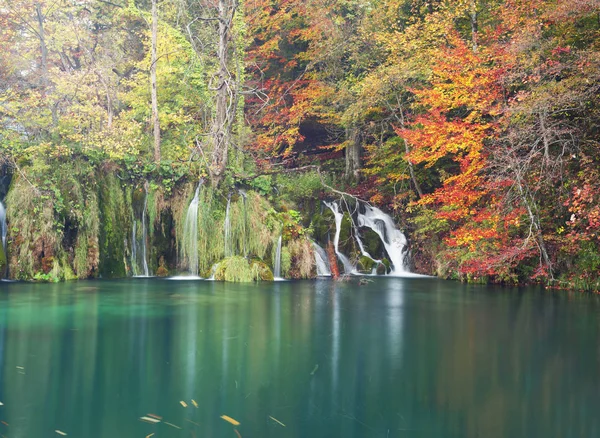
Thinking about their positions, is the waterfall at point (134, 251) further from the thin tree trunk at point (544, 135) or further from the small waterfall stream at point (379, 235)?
the thin tree trunk at point (544, 135)

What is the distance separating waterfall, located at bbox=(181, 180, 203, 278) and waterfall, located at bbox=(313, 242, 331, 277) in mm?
4022

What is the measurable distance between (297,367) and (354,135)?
17004 mm

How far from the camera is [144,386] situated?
231 inches

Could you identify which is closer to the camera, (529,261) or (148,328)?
(148,328)

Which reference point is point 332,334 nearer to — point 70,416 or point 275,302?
point 275,302

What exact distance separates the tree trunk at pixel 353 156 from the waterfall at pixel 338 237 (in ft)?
10.2

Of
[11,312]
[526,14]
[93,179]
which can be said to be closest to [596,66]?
[526,14]

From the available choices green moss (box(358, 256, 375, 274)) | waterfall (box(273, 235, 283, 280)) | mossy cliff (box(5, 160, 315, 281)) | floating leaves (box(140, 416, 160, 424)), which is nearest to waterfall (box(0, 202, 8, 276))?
mossy cliff (box(5, 160, 315, 281))

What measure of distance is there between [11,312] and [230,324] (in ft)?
13.7

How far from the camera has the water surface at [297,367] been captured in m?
4.92

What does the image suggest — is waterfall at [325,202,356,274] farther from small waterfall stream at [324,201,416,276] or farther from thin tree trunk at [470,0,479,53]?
thin tree trunk at [470,0,479,53]

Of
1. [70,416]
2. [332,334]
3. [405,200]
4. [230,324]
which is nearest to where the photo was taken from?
[70,416]

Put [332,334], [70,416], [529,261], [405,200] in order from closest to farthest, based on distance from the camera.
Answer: [70,416], [332,334], [529,261], [405,200]

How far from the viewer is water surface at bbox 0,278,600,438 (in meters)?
4.92
